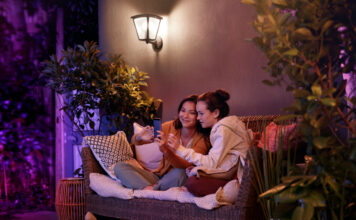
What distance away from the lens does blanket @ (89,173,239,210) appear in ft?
7.23

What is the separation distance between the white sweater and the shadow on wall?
2262 mm

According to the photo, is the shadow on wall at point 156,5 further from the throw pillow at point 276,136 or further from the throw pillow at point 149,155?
the throw pillow at point 276,136

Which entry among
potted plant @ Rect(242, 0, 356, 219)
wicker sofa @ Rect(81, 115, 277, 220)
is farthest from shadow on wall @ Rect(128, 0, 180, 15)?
potted plant @ Rect(242, 0, 356, 219)

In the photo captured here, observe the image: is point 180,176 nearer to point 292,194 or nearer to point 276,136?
point 276,136

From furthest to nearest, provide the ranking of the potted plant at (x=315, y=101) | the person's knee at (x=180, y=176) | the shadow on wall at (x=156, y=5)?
1. the shadow on wall at (x=156, y=5)
2. the person's knee at (x=180, y=176)
3. the potted plant at (x=315, y=101)

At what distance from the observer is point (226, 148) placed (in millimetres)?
2342

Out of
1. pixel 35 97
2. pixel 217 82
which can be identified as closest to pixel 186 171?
pixel 217 82

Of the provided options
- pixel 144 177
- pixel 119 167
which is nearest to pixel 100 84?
pixel 119 167

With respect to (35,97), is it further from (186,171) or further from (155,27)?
(186,171)

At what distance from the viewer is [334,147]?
1462mm

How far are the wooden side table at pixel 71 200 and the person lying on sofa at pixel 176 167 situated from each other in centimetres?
62

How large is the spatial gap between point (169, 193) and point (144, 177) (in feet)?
1.56

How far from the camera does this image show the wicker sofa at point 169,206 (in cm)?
209

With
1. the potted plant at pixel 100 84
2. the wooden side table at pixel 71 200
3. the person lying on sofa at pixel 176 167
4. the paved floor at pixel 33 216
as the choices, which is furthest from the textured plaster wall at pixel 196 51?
the paved floor at pixel 33 216
